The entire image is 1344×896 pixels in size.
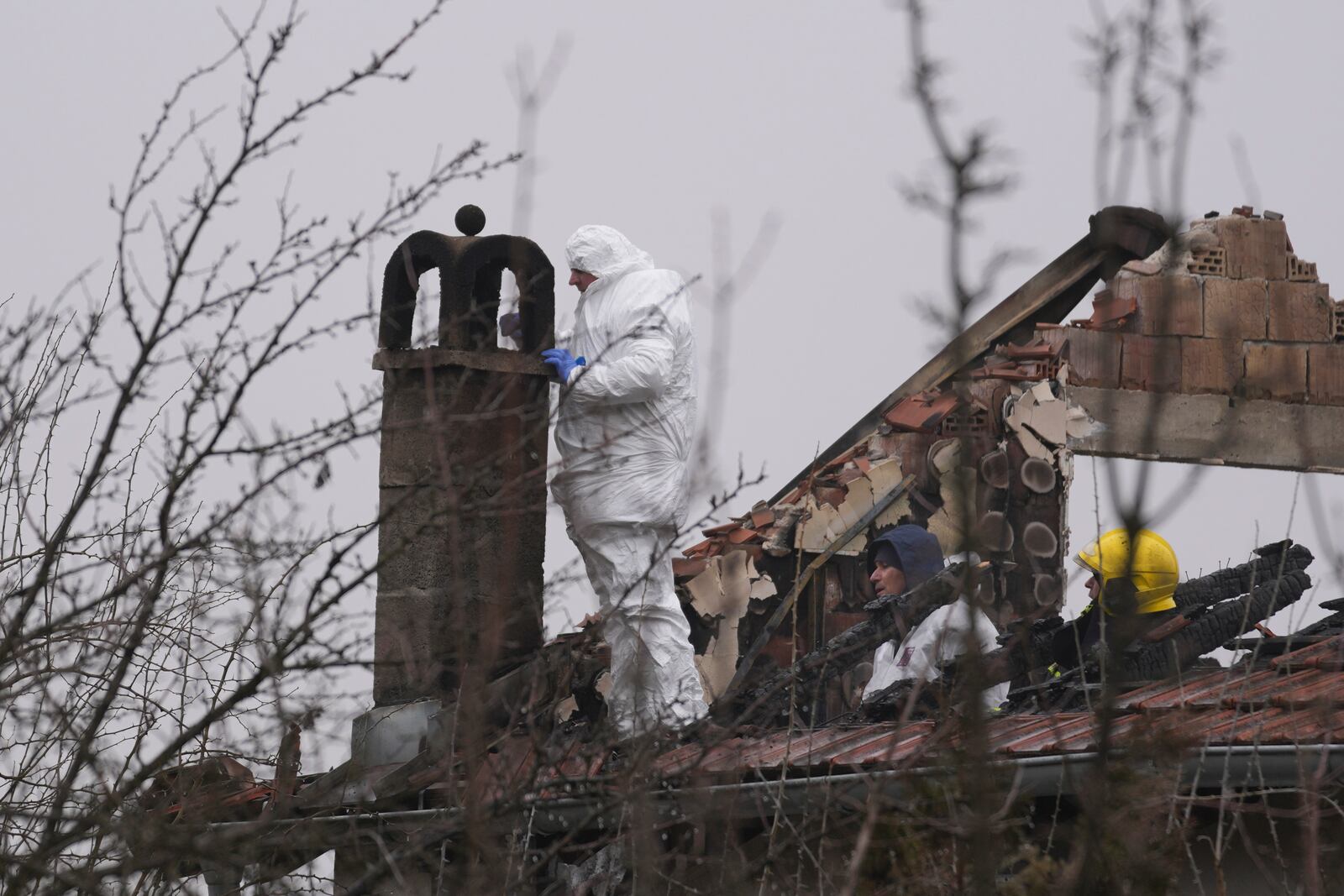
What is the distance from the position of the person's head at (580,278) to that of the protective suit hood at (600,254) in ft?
0.08

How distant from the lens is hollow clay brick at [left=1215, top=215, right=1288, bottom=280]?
476 inches

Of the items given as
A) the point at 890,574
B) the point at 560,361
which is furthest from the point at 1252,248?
the point at 560,361

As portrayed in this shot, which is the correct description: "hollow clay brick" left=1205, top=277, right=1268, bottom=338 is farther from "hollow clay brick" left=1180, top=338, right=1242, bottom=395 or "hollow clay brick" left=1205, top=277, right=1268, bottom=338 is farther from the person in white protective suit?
the person in white protective suit

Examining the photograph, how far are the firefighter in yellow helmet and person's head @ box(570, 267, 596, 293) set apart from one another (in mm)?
2503

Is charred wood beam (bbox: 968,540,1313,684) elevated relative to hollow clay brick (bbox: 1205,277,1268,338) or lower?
lower

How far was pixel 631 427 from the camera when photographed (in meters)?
8.52

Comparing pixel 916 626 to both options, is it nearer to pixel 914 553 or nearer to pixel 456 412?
pixel 914 553

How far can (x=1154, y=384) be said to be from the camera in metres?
2.45

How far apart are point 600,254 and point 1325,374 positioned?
224 inches

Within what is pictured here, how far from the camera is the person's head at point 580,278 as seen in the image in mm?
8703

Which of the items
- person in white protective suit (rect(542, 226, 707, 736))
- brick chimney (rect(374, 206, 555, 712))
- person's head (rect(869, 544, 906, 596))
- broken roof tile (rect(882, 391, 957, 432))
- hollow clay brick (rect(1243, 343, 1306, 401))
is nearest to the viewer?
brick chimney (rect(374, 206, 555, 712))

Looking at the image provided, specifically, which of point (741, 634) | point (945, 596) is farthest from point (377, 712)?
point (741, 634)

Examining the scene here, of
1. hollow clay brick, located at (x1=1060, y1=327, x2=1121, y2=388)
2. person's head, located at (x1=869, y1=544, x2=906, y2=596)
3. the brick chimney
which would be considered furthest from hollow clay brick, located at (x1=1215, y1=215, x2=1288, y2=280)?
the brick chimney

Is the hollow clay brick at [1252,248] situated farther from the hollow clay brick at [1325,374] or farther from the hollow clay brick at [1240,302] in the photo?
the hollow clay brick at [1325,374]
